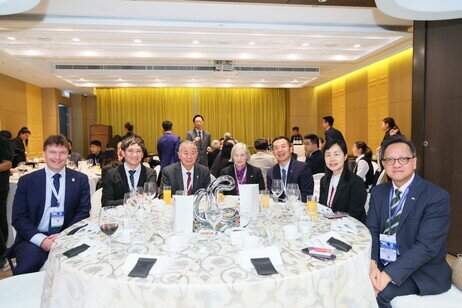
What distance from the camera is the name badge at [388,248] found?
1.84m

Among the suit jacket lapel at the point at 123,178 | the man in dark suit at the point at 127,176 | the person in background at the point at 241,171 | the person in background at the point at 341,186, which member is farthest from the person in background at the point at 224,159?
the person in background at the point at 341,186

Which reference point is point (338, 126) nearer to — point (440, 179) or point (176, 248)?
point (440, 179)

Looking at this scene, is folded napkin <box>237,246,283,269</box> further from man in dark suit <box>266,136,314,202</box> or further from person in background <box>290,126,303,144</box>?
person in background <box>290,126,303,144</box>

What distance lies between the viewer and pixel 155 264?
1.34 m

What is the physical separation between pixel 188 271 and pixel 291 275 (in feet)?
1.27

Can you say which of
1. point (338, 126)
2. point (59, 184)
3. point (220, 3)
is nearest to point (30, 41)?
point (220, 3)

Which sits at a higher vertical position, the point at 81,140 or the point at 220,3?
the point at 220,3

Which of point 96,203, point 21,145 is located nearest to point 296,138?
point 21,145

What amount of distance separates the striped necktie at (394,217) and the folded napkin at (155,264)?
1.24 meters

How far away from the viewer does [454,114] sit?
142 inches

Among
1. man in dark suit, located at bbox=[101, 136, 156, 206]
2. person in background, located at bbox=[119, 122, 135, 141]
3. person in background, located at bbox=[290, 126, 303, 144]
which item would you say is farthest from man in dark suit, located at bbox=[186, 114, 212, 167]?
person in background, located at bbox=[290, 126, 303, 144]

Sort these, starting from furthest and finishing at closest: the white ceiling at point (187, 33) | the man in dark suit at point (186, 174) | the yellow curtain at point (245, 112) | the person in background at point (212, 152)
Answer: the yellow curtain at point (245, 112), the person in background at point (212, 152), the white ceiling at point (187, 33), the man in dark suit at point (186, 174)

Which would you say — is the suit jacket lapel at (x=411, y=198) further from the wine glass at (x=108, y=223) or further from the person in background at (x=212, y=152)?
the person in background at (x=212, y=152)

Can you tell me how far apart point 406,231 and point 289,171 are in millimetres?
1551
